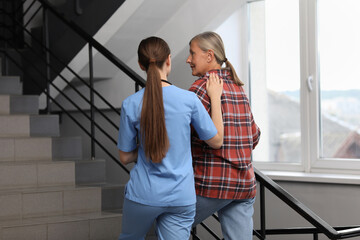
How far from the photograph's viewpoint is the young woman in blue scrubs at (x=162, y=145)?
1876 mm

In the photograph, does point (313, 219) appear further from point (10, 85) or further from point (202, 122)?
point (10, 85)

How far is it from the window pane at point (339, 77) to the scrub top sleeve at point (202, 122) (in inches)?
84.4

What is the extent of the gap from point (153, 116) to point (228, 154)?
0.32 m

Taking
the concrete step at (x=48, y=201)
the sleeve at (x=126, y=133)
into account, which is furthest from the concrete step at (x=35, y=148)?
the sleeve at (x=126, y=133)

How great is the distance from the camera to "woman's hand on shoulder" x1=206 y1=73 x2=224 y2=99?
1.98 m

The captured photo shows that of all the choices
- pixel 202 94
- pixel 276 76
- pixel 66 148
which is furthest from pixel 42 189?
pixel 276 76

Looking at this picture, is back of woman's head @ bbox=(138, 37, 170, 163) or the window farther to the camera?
the window

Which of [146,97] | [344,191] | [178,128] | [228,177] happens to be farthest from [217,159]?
[344,191]

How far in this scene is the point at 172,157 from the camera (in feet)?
6.26

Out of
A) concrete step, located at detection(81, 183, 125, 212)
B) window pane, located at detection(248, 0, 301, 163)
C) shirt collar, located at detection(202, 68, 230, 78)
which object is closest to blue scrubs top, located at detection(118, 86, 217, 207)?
shirt collar, located at detection(202, 68, 230, 78)

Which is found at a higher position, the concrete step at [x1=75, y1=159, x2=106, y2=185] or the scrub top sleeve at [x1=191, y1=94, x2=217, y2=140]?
the scrub top sleeve at [x1=191, y1=94, x2=217, y2=140]

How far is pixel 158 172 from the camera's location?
190 cm

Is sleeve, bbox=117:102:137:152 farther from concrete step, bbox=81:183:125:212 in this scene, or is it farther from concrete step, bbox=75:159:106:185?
concrete step, bbox=75:159:106:185

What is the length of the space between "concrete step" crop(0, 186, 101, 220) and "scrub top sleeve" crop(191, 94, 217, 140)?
1.62 m
